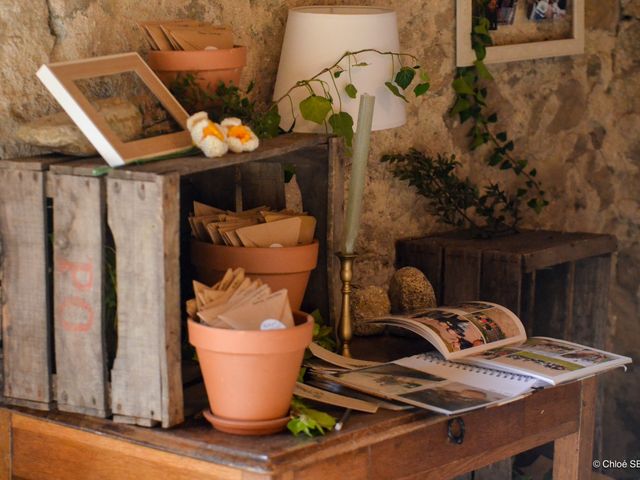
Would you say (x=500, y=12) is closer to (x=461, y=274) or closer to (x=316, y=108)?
(x=461, y=274)

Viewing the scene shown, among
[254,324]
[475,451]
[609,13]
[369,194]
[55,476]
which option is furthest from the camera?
[609,13]

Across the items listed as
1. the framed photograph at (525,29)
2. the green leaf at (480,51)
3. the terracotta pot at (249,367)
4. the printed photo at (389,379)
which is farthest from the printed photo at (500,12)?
the terracotta pot at (249,367)

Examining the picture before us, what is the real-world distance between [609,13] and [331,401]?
6.51 ft

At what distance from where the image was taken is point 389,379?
1991mm

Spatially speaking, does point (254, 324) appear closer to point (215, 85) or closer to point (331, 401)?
point (331, 401)

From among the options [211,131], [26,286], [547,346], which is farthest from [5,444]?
[547,346]

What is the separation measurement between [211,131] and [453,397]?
24.5 inches

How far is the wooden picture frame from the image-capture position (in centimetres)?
169

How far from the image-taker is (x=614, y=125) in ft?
11.2

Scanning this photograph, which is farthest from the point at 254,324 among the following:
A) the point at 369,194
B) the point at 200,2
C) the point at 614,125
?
the point at 614,125

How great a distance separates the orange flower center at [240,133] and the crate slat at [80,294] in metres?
0.26

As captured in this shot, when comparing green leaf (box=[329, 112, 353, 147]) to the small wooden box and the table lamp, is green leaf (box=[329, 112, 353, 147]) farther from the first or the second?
the small wooden box

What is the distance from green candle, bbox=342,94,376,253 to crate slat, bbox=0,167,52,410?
0.61 meters

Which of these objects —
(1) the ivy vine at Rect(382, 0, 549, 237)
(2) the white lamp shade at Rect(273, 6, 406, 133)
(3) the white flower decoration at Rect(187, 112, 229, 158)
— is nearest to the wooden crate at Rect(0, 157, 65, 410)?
(3) the white flower decoration at Rect(187, 112, 229, 158)
